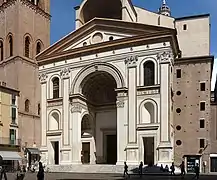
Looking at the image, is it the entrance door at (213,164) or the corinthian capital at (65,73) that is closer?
the entrance door at (213,164)

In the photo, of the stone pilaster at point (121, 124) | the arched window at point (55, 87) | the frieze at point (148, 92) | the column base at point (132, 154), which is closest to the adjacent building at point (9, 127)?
the arched window at point (55, 87)

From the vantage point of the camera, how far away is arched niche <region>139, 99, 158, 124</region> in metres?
32.3

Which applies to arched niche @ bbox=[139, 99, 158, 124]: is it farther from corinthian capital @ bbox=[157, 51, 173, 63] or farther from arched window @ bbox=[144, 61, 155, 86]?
corinthian capital @ bbox=[157, 51, 173, 63]

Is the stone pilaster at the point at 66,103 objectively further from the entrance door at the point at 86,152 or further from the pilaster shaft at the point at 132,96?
the pilaster shaft at the point at 132,96

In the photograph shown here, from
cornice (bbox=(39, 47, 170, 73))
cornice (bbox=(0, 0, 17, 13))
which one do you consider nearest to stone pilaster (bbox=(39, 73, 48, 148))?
cornice (bbox=(39, 47, 170, 73))

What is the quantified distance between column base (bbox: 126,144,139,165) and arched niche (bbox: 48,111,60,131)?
823 cm

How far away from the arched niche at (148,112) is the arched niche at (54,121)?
882 cm

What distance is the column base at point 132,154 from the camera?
31.8m

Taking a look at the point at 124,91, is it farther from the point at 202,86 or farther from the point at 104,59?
the point at 202,86

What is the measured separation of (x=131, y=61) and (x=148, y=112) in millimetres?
4696

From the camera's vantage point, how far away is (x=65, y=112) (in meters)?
36.2

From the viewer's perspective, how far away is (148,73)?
33406 millimetres

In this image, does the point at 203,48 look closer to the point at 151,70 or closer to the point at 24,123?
the point at 151,70

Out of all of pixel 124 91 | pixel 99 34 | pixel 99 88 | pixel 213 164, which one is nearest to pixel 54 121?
pixel 99 88
